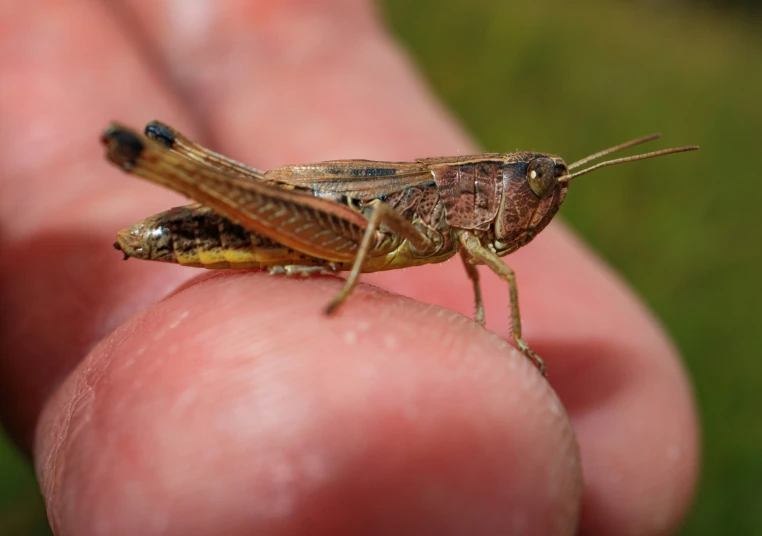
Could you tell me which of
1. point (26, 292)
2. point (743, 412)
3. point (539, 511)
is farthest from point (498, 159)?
point (743, 412)

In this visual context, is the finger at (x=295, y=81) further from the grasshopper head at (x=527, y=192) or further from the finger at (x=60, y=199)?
the grasshopper head at (x=527, y=192)

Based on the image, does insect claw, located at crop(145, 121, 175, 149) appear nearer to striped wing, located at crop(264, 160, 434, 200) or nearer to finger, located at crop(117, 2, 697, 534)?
striped wing, located at crop(264, 160, 434, 200)

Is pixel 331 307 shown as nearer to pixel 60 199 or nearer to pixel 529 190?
pixel 529 190

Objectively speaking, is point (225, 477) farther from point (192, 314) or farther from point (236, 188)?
point (236, 188)

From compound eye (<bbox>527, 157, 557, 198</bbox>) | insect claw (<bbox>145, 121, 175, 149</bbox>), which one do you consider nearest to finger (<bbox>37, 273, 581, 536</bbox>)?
insect claw (<bbox>145, 121, 175, 149</bbox>)

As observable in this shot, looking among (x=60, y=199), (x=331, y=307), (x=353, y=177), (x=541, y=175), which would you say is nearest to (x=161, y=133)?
A: (x=353, y=177)

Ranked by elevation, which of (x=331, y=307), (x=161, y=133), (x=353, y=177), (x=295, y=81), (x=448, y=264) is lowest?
(x=448, y=264)
